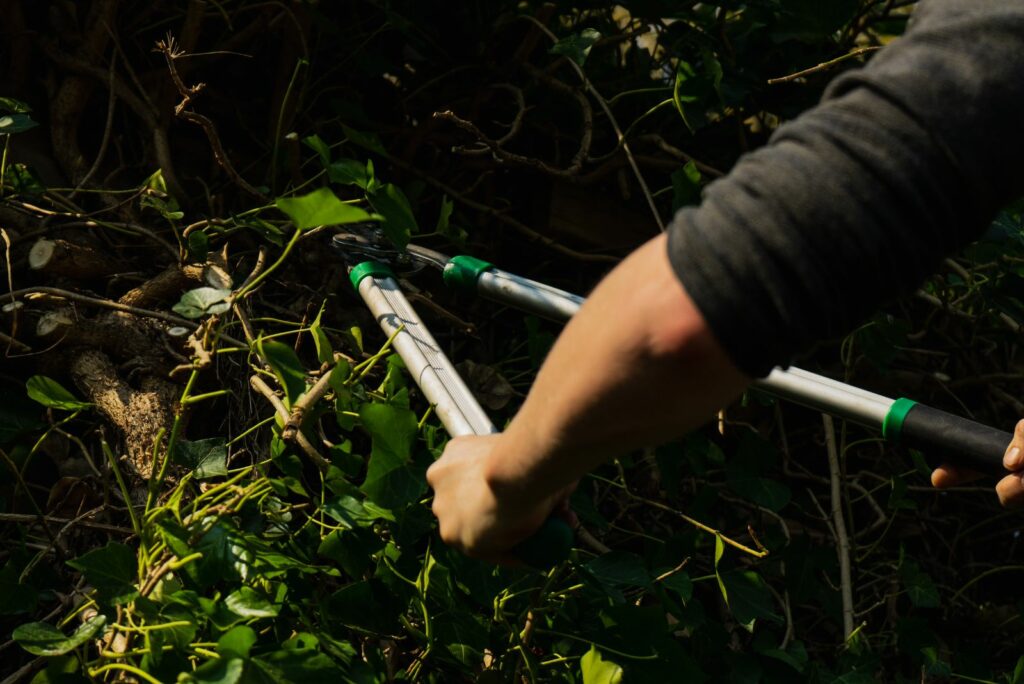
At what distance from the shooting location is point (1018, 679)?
1400 mm

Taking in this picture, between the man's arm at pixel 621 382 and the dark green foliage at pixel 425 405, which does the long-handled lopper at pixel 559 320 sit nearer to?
the dark green foliage at pixel 425 405

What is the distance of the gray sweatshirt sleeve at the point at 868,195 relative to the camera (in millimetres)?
546

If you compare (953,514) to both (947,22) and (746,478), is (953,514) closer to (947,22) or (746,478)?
(746,478)

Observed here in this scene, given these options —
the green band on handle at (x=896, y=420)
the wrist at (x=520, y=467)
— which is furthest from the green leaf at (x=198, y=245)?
the green band on handle at (x=896, y=420)

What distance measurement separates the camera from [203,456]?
116 centimetres

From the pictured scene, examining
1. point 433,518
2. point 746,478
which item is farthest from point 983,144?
point 746,478

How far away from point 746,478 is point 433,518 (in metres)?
0.58

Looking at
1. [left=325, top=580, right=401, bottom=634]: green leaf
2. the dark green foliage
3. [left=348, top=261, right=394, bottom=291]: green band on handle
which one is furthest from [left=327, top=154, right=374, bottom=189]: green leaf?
[left=325, top=580, right=401, bottom=634]: green leaf

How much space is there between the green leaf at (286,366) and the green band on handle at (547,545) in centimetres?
41

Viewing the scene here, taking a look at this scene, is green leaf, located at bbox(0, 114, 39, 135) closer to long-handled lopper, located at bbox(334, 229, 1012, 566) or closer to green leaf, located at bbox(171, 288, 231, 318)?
green leaf, located at bbox(171, 288, 231, 318)

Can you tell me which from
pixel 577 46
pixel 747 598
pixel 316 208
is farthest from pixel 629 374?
pixel 577 46

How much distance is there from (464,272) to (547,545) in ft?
1.87

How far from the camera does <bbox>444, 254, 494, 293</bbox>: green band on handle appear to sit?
131cm

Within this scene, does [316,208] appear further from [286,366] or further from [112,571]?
[112,571]
